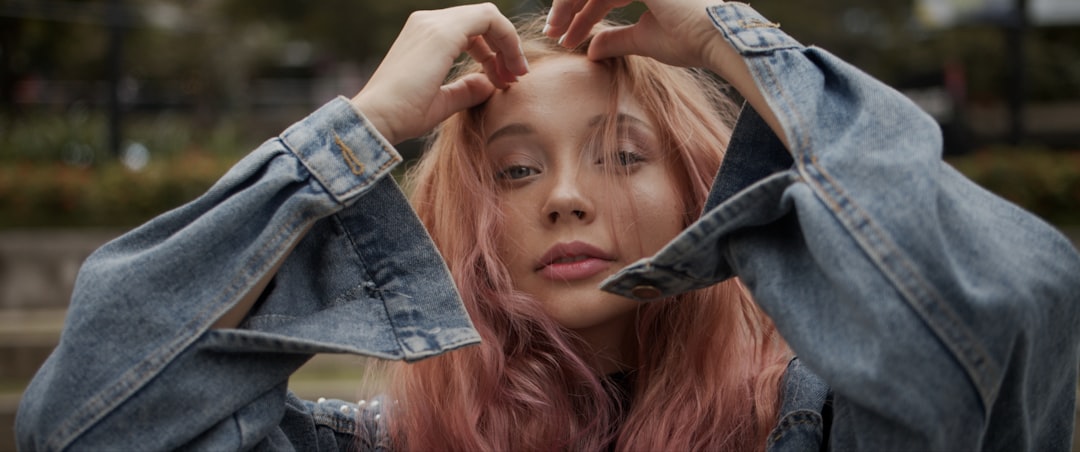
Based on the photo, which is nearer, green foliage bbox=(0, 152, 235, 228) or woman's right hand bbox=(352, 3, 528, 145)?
woman's right hand bbox=(352, 3, 528, 145)

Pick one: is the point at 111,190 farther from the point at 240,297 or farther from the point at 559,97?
the point at 240,297

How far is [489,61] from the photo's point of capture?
5.93ft

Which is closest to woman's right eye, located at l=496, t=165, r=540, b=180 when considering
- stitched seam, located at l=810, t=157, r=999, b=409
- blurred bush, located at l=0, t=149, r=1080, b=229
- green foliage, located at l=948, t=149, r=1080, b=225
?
stitched seam, located at l=810, t=157, r=999, b=409

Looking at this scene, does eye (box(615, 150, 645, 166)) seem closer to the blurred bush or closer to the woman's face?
the woman's face

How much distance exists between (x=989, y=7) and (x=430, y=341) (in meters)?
8.35

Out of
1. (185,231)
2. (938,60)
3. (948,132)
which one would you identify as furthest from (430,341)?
(938,60)

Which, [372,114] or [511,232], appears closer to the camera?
[372,114]

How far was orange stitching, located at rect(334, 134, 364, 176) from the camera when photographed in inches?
60.6

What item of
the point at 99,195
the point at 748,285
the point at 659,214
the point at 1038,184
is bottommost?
the point at 1038,184

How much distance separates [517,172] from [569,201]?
154 mm

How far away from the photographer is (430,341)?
1.55m

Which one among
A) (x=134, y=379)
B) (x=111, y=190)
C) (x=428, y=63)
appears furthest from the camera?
(x=111, y=190)

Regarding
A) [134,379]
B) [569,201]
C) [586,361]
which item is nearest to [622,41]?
[569,201]

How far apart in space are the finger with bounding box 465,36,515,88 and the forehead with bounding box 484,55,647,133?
0.10 ft
